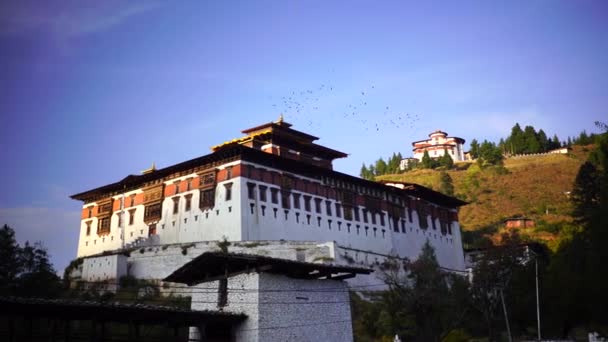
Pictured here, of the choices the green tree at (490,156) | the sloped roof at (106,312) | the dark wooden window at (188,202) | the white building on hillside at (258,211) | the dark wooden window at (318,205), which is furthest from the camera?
the green tree at (490,156)

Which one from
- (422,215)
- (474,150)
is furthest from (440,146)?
(422,215)

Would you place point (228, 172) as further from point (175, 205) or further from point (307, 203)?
point (307, 203)

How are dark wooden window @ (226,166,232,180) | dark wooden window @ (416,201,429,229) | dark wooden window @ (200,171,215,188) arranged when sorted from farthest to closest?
dark wooden window @ (416,201,429,229)
dark wooden window @ (200,171,215,188)
dark wooden window @ (226,166,232,180)

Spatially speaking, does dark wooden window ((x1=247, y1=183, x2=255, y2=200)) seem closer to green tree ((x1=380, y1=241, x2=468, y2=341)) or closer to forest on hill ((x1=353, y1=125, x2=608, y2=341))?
forest on hill ((x1=353, y1=125, x2=608, y2=341))

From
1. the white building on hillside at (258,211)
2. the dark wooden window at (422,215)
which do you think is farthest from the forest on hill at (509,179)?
the white building on hillside at (258,211)

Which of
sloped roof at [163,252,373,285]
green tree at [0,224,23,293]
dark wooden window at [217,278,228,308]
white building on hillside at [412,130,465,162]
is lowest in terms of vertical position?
dark wooden window at [217,278,228,308]

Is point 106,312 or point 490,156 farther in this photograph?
point 490,156

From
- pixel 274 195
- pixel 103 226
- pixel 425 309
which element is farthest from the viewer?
pixel 103 226

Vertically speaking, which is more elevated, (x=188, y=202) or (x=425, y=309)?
(x=188, y=202)

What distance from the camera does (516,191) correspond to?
360 feet

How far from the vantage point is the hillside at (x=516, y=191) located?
92.3 m

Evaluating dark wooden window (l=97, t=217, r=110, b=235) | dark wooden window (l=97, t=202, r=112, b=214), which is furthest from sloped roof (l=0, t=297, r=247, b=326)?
dark wooden window (l=97, t=202, r=112, b=214)

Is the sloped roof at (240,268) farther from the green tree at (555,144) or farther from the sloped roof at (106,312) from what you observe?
the green tree at (555,144)

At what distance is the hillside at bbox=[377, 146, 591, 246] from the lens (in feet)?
303
